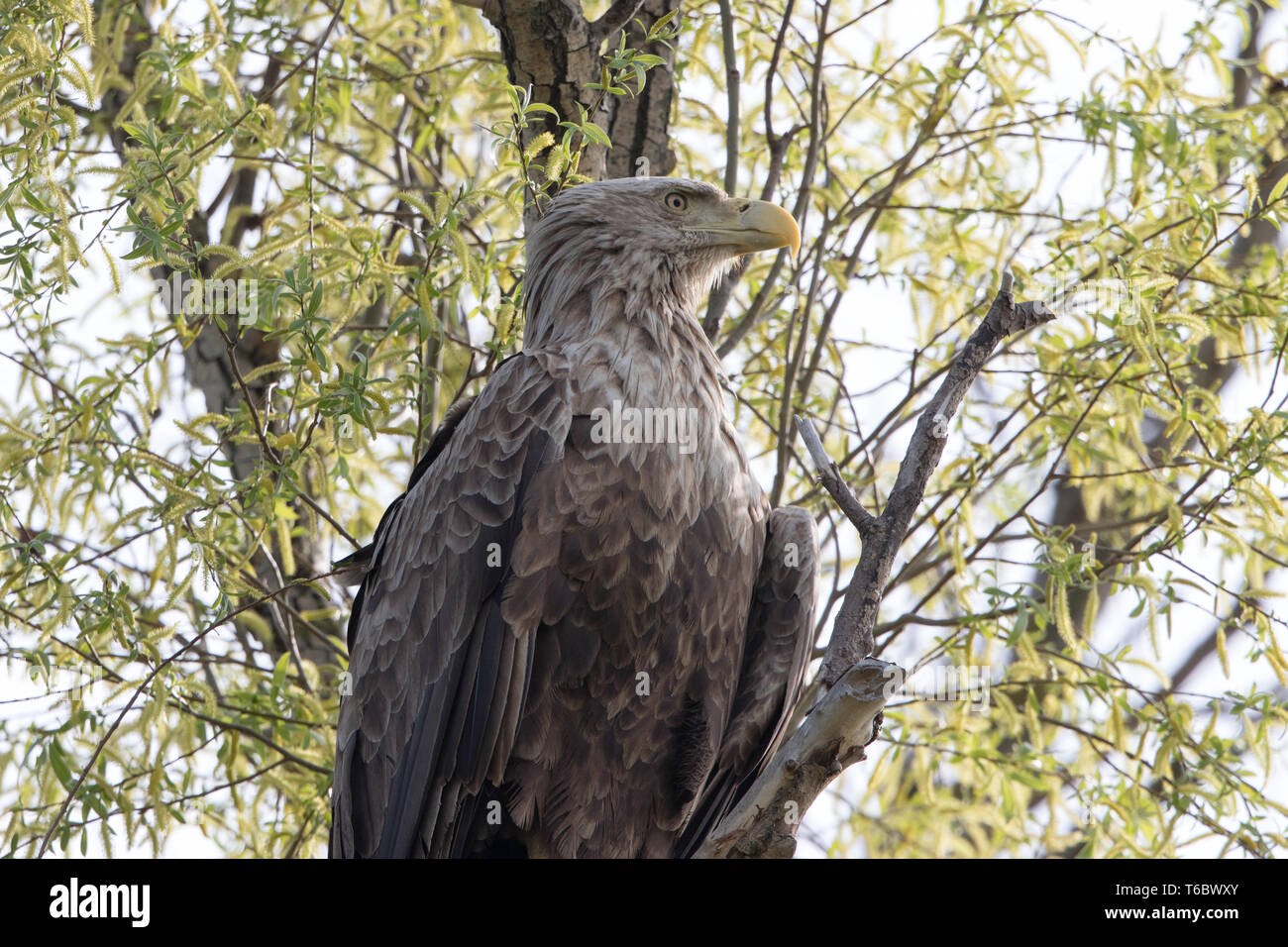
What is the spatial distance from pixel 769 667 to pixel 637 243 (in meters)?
1.51

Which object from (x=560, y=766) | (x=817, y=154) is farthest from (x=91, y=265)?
(x=817, y=154)

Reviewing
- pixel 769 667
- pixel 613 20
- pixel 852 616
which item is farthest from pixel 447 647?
pixel 613 20

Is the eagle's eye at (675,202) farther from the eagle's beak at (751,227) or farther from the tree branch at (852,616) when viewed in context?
the tree branch at (852,616)

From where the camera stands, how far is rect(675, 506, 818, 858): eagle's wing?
4.22 metres

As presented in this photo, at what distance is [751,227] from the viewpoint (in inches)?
180

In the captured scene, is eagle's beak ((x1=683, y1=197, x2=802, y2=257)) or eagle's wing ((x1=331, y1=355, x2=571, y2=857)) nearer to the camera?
eagle's wing ((x1=331, y1=355, x2=571, y2=857))

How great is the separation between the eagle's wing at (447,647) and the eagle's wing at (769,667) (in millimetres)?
782

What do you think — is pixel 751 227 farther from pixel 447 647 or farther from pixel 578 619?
pixel 447 647

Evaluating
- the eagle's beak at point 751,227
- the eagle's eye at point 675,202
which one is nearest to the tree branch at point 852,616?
the eagle's beak at point 751,227

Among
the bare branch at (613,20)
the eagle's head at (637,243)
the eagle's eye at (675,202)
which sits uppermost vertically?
the bare branch at (613,20)

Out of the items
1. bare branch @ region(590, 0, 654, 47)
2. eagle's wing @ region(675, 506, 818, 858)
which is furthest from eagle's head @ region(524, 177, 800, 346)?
eagle's wing @ region(675, 506, 818, 858)

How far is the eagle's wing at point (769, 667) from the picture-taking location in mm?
4219

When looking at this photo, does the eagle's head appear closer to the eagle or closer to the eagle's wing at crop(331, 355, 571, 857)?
the eagle

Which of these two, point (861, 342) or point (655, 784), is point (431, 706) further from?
point (861, 342)
